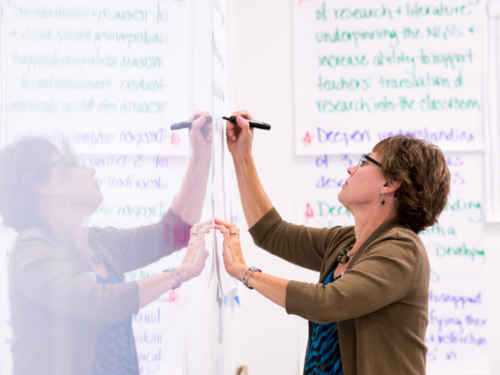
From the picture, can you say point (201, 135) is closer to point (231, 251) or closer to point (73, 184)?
point (231, 251)

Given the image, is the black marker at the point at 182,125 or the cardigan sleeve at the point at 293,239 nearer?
the black marker at the point at 182,125

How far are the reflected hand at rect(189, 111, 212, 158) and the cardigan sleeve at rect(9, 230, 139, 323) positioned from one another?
1.17 ft

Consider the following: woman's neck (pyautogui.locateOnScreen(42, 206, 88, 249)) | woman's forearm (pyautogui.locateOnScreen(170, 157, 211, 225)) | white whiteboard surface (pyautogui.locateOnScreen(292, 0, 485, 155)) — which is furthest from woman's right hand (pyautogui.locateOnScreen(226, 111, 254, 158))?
woman's neck (pyautogui.locateOnScreen(42, 206, 88, 249))

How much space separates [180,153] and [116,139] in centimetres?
26

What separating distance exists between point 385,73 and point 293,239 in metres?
0.71

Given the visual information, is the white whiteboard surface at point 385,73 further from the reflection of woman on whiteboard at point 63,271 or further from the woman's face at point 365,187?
the reflection of woman on whiteboard at point 63,271

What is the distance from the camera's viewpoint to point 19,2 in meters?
0.25

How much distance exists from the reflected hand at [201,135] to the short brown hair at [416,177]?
1.33 feet

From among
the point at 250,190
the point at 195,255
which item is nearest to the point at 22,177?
the point at 195,255

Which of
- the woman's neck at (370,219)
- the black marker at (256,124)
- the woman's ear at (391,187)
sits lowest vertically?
the woman's neck at (370,219)

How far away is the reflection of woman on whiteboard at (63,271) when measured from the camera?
9.9 inches

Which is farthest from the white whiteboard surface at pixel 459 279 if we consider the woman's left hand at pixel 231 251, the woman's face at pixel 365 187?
the woman's left hand at pixel 231 251

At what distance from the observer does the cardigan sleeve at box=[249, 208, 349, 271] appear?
46.4 inches

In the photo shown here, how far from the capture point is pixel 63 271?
0.30 meters
